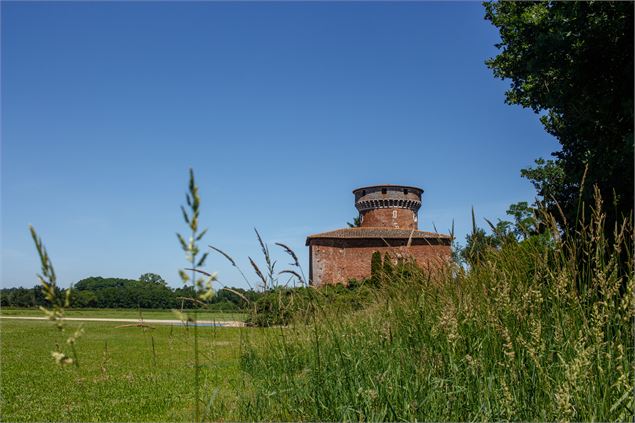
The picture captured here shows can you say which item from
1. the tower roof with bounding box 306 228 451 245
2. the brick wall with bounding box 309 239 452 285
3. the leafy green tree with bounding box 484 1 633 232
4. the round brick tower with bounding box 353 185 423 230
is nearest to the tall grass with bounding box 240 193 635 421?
the leafy green tree with bounding box 484 1 633 232

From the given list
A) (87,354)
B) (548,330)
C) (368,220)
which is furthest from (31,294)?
(368,220)

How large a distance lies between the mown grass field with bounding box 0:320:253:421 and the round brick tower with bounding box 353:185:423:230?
129ft

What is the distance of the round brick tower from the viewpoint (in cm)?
5166

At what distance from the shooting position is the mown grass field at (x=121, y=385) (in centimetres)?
525

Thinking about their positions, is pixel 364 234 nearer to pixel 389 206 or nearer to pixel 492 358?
pixel 389 206

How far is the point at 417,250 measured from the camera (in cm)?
4816

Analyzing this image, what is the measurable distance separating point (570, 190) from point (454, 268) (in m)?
14.3

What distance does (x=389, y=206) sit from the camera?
51.7m

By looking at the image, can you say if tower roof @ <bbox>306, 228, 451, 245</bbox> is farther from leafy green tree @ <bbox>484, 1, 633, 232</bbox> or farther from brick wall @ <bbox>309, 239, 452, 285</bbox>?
leafy green tree @ <bbox>484, 1, 633, 232</bbox>

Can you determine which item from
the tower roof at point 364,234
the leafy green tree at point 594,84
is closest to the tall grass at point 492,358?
the leafy green tree at point 594,84

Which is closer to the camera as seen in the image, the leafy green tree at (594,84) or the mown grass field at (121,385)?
Result: the mown grass field at (121,385)

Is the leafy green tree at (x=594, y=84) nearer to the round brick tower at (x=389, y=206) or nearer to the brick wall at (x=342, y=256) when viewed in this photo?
the brick wall at (x=342, y=256)

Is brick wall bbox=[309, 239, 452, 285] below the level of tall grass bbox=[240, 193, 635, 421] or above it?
above

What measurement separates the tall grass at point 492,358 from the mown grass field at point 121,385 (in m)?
0.78
